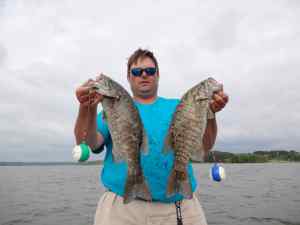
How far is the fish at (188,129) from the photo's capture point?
480 cm

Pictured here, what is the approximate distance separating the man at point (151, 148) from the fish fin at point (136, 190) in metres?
0.24

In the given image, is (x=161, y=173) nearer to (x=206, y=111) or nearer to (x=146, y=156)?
(x=146, y=156)

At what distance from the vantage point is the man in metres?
4.88

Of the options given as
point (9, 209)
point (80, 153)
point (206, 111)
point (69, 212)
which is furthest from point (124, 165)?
point (9, 209)

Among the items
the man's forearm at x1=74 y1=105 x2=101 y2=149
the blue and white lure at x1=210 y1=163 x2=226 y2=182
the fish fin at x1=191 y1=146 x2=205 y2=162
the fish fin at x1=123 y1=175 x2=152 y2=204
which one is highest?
the man's forearm at x1=74 y1=105 x2=101 y2=149

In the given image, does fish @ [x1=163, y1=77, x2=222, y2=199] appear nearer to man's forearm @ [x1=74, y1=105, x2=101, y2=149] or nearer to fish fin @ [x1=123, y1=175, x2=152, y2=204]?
fish fin @ [x1=123, y1=175, x2=152, y2=204]

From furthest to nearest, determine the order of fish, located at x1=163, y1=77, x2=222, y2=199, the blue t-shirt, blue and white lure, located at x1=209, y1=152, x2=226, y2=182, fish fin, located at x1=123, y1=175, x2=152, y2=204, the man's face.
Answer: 1. blue and white lure, located at x1=209, y1=152, x2=226, y2=182
2. the man's face
3. the blue t-shirt
4. fish, located at x1=163, y1=77, x2=222, y2=199
5. fish fin, located at x1=123, y1=175, x2=152, y2=204

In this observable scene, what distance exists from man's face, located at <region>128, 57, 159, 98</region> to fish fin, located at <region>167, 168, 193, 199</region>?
147 centimetres

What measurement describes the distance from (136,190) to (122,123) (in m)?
1.01

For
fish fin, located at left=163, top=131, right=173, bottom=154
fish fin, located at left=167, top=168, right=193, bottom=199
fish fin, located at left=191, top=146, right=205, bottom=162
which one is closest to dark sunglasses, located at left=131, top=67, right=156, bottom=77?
fish fin, located at left=163, top=131, right=173, bottom=154

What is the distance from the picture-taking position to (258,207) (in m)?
22.8

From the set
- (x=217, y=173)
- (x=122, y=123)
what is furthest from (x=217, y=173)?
(x=122, y=123)

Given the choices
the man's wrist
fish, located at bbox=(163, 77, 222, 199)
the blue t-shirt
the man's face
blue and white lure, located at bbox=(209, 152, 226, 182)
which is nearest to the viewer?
fish, located at bbox=(163, 77, 222, 199)

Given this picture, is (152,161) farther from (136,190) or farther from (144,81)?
(144,81)
